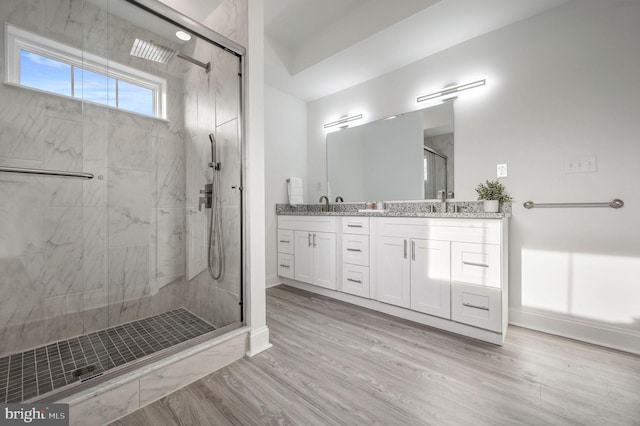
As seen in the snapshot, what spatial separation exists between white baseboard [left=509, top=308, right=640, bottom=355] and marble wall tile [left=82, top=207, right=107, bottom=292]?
3092mm

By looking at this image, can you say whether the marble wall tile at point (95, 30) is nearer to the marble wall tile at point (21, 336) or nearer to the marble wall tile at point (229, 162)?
the marble wall tile at point (229, 162)

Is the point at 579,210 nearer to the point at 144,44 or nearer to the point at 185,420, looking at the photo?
the point at 185,420

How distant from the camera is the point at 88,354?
148 centimetres

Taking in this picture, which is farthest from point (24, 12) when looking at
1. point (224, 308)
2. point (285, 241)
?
point (285, 241)

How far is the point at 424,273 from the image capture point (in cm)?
212

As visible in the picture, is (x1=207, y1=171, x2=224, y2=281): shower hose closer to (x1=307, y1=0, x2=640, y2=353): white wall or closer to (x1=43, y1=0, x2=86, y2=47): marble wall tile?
(x1=43, y1=0, x2=86, y2=47): marble wall tile

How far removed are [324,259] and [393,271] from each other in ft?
2.58

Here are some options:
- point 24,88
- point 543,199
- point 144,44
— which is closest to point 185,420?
point 24,88

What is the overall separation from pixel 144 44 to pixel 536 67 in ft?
9.54

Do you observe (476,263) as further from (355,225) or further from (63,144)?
(63,144)

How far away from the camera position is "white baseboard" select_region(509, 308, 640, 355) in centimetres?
174

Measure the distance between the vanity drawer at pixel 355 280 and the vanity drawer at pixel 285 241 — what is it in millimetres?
791

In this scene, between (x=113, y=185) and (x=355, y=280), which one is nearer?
(x=113, y=185)

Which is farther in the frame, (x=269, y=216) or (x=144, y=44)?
(x=269, y=216)
